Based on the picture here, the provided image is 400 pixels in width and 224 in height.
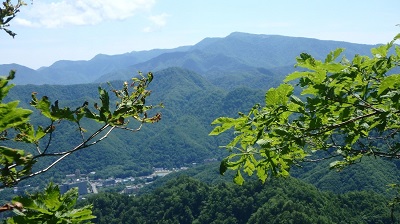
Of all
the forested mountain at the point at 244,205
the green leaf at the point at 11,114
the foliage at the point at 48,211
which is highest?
the green leaf at the point at 11,114

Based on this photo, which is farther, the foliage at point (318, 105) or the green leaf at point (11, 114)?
the foliage at point (318, 105)

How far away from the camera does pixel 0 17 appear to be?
15.6 ft

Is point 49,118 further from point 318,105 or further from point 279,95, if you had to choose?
point 318,105

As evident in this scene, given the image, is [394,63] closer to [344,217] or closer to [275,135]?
[275,135]

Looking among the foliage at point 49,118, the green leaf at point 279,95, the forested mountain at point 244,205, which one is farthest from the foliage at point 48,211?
the forested mountain at point 244,205

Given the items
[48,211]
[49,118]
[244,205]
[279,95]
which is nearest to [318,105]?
[279,95]

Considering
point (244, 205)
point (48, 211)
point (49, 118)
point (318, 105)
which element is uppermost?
point (49, 118)

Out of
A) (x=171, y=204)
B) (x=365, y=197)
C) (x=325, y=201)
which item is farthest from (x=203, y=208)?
(x=365, y=197)

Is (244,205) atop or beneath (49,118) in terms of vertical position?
beneath

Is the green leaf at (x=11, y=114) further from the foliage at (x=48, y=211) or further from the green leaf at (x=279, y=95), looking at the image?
the green leaf at (x=279, y=95)

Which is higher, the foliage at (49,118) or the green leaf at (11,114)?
the green leaf at (11,114)

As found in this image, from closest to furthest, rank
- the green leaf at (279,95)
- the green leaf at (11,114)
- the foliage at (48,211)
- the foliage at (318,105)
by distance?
the green leaf at (11,114), the foliage at (48,211), the foliage at (318,105), the green leaf at (279,95)

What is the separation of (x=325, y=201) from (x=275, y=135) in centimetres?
7101

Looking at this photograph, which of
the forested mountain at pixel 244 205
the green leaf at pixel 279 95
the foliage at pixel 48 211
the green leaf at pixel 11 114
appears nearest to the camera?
the green leaf at pixel 11 114
